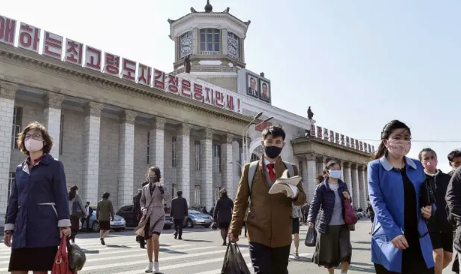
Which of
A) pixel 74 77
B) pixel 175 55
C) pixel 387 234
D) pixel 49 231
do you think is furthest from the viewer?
pixel 175 55

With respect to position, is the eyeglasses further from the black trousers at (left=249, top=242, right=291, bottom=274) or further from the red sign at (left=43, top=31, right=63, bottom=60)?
the red sign at (left=43, top=31, right=63, bottom=60)

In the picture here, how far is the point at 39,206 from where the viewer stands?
4250mm

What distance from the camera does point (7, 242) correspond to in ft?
14.4

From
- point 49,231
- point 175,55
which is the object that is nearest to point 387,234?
point 49,231

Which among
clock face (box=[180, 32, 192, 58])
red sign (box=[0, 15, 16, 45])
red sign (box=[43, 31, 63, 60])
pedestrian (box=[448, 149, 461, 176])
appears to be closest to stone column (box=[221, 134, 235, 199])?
clock face (box=[180, 32, 192, 58])

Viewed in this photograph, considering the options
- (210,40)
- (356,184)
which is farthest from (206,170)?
(356,184)

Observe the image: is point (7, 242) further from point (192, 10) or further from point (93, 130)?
point (192, 10)

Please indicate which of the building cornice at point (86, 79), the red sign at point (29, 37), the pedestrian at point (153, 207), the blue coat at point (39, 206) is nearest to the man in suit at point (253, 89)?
the building cornice at point (86, 79)

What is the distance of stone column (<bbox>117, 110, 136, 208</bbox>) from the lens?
29.8 m

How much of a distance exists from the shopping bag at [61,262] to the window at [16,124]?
83.0 feet

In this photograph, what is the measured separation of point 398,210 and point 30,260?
3.51 m

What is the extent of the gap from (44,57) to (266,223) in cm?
2490

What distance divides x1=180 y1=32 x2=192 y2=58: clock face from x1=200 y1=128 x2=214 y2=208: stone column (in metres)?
18.1

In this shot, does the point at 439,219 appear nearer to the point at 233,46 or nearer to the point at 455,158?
the point at 455,158
